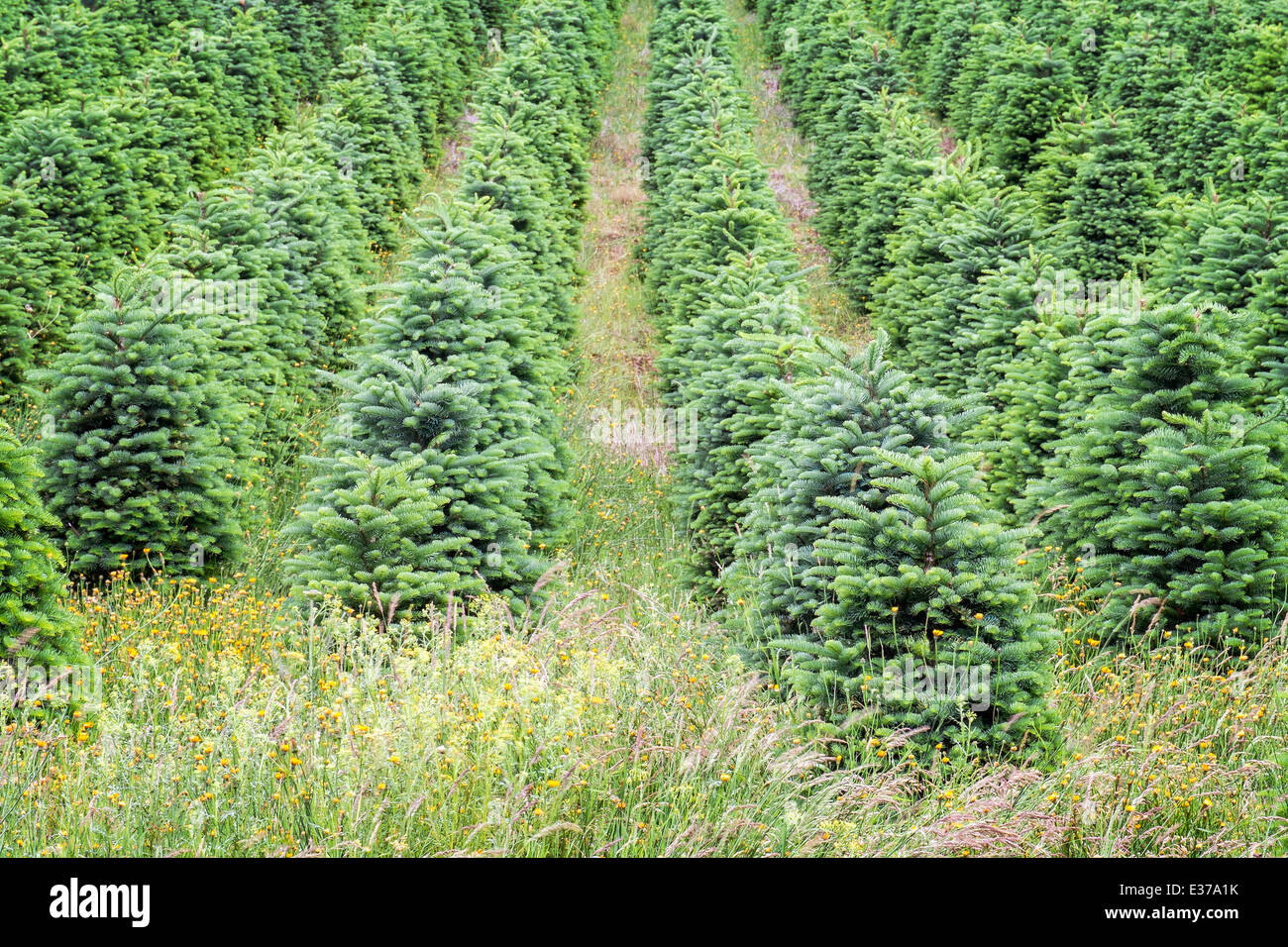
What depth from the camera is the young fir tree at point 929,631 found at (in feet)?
18.4

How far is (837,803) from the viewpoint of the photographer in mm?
4742

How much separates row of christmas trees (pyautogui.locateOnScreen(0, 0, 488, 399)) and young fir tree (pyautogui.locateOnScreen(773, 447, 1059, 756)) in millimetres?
10219

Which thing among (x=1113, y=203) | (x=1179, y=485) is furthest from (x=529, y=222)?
(x=1179, y=485)

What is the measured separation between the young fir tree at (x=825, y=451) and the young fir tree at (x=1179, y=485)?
1416 mm

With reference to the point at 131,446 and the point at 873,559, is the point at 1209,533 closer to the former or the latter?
the point at 873,559

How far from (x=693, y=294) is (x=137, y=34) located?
48.5 feet

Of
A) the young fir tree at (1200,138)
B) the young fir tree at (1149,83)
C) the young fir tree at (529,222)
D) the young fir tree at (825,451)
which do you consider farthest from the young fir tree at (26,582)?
the young fir tree at (1149,83)

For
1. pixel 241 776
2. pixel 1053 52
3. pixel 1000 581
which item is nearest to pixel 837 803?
pixel 1000 581

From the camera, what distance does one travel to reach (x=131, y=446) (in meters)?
9.17

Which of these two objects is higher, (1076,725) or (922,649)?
(922,649)

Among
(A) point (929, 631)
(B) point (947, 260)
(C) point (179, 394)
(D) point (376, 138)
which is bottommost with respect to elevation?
(A) point (929, 631)

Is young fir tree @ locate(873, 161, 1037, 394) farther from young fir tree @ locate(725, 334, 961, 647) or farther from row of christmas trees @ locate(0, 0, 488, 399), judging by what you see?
row of christmas trees @ locate(0, 0, 488, 399)

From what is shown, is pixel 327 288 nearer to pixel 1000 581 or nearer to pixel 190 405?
pixel 190 405

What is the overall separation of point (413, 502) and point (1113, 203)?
1343 centimetres
